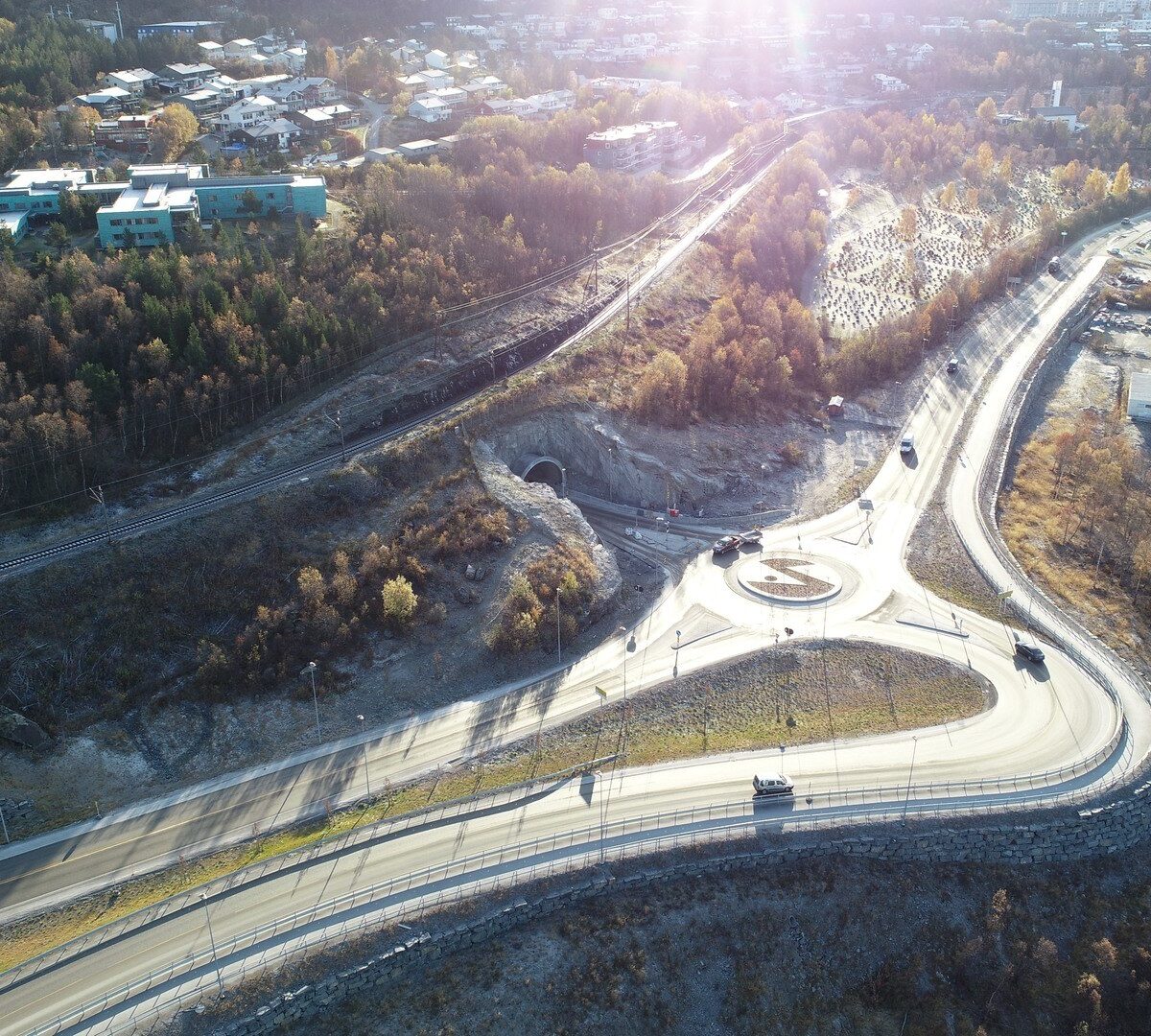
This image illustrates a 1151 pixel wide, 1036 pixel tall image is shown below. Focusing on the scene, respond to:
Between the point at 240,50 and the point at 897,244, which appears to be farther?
the point at 240,50

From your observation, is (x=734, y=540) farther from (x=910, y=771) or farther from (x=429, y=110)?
(x=429, y=110)

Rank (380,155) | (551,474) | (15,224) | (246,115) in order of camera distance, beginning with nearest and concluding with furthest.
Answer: (551,474)
(15,224)
(380,155)
(246,115)

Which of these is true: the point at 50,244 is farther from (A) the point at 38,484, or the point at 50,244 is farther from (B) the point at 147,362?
(A) the point at 38,484

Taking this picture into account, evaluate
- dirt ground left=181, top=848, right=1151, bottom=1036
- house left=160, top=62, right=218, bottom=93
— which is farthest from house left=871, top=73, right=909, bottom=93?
dirt ground left=181, top=848, right=1151, bottom=1036

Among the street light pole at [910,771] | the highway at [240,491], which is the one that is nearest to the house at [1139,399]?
the highway at [240,491]

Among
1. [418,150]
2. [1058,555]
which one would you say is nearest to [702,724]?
[1058,555]

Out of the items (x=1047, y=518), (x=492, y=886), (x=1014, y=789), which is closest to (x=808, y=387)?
(x=1047, y=518)

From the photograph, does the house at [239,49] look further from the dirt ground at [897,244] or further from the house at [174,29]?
the dirt ground at [897,244]
